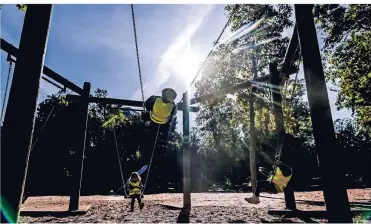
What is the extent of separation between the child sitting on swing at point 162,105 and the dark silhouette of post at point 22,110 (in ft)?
10.3

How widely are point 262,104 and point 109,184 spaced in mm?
18864

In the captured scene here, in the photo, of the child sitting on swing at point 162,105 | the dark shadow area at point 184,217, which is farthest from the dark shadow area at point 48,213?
the child sitting on swing at point 162,105

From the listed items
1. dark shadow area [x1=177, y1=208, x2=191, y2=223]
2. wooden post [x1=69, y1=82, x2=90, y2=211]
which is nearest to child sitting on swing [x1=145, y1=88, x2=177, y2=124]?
dark shadow area [x1=177, y1=208, x2=191, y2=223]

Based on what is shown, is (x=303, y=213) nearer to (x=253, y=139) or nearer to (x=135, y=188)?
(x=135, y=188)

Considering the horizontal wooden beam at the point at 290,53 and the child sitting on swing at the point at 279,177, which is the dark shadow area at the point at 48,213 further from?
the horizontal wooden beam at the point at 290,53

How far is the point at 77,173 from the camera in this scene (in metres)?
7.93

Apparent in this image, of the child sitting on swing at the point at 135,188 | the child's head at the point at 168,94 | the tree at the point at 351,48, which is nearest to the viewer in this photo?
the child's head at the point at 168,94

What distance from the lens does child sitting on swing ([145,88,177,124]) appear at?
6355 mm

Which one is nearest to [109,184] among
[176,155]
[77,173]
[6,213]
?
[176,155]

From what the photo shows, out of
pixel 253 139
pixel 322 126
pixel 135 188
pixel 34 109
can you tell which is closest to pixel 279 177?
pixel 322 126

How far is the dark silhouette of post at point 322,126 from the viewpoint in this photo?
3.64 meters

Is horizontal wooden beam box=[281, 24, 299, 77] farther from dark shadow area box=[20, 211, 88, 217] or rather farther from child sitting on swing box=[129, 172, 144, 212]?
dark shadow area box=[20, 211, 88, 217]

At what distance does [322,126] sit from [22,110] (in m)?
4.05

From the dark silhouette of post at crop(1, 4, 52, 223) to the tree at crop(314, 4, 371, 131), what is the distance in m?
17.3
